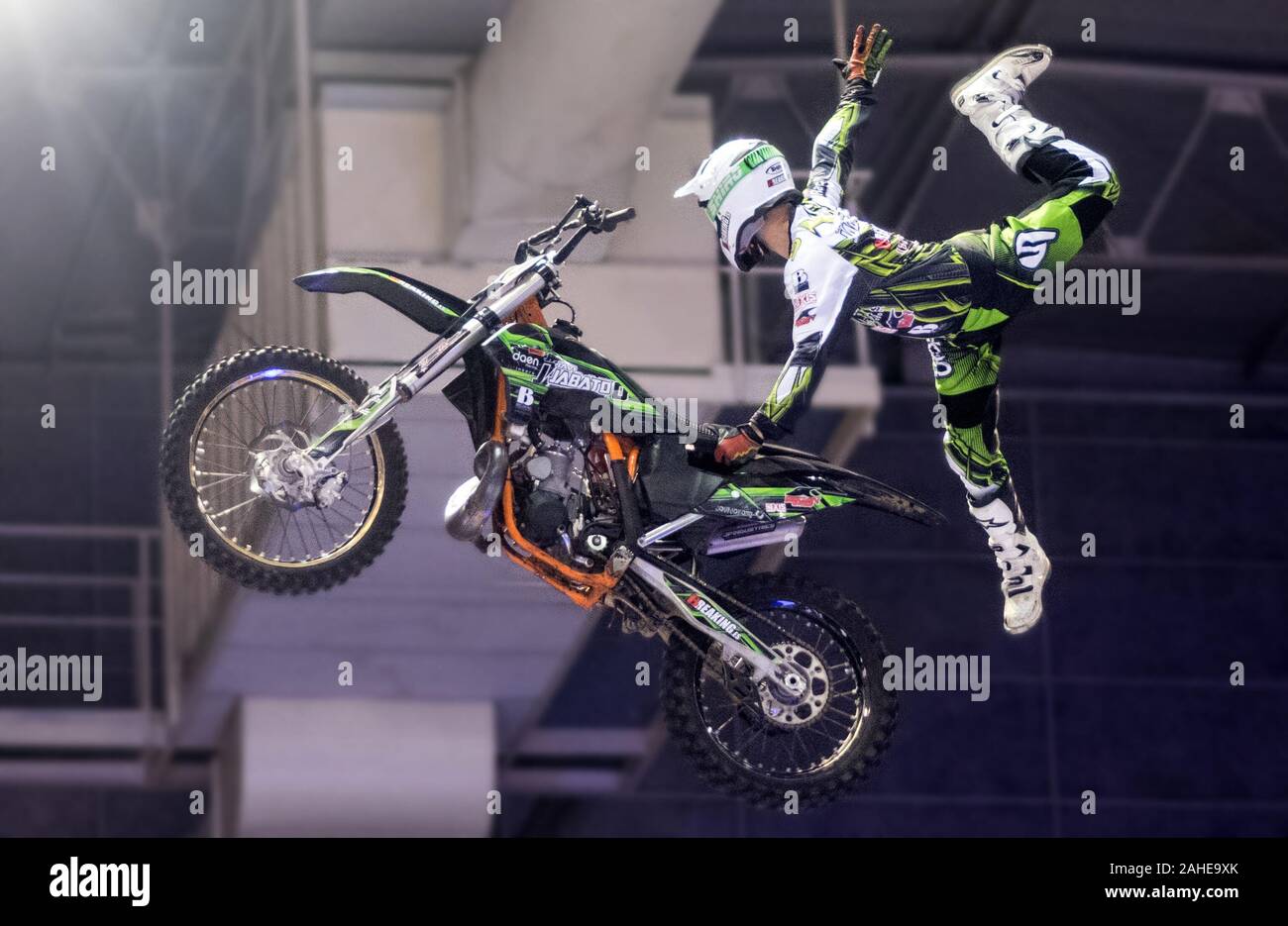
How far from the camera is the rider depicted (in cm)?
1208

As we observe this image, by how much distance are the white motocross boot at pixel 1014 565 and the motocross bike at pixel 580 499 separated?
67 centimetres

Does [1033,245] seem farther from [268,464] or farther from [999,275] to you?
[268,464]

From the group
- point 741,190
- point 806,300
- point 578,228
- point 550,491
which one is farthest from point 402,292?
point 806,300

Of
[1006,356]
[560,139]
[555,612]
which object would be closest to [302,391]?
[560,139]

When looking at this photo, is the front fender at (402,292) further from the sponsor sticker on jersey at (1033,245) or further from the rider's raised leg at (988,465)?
the sponsor sticker on jersey at (1033,245)

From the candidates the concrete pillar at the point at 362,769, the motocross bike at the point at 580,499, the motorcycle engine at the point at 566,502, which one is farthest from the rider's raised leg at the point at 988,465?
the concrete pillar at the point at 362,769

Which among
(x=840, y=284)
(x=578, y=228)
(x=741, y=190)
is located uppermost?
(x=741, y=190)

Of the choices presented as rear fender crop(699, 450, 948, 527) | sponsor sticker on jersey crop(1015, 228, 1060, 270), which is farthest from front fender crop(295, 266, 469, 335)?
sponsor sticker on jersey crop(1015, 228, 1060, 270)

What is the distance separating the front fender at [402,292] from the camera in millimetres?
12148

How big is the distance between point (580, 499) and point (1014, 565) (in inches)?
91.7

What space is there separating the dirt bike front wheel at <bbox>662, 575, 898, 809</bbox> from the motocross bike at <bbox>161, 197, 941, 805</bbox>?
10 mm

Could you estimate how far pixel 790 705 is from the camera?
40.2ft

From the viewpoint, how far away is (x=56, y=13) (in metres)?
22.5
